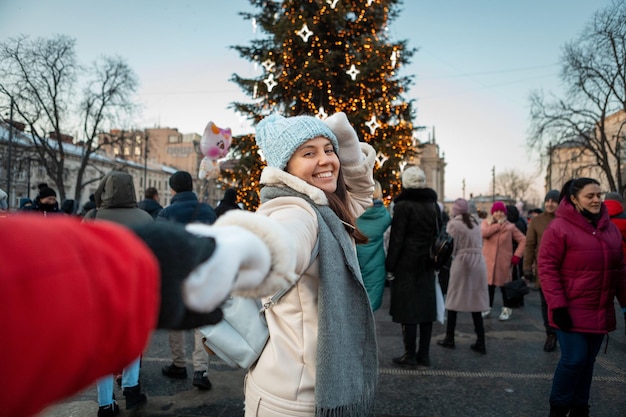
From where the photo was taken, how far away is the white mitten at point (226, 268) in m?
0.67

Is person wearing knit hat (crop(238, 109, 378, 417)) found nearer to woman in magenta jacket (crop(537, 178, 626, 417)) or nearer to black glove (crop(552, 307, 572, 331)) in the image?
black glove (crop(552, 307, 572, 331))

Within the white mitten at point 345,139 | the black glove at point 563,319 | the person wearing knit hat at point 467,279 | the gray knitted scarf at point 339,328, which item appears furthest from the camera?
the person wearing knit hat at point 467,279

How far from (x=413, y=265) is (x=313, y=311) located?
3607mm

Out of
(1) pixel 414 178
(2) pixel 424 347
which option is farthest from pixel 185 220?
(2) pixel 424 347

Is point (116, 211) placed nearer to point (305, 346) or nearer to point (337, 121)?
point (337, 121)

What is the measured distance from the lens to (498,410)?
3.91 metres

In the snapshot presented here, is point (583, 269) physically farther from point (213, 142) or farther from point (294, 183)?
point (213, 142)

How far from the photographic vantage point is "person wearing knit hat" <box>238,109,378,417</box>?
5.19ft

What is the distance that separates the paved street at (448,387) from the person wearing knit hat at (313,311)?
5.12 ft

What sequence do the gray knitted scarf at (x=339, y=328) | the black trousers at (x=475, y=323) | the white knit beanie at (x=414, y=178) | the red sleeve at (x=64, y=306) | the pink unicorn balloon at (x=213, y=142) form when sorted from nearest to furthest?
the red sleeve at (x=64, y=306) → the gray knitted scarf at (x=339, y=328) → the white knit beanie at (x=414, y=178) → the black trousers at (x=475, y=323) → the pink unicorn balloon at (x=213, y=142)

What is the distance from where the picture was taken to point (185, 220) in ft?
14.6

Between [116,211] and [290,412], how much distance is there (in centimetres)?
294

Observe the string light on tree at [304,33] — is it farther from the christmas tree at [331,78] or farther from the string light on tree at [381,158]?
the string light on tree at [381,158]

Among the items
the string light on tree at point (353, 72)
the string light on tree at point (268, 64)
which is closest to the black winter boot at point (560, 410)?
the string light on tree at point (353, 72)
